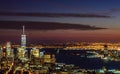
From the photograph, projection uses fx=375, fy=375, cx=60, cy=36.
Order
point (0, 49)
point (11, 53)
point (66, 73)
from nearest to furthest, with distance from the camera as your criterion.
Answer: point (66, 73), point (0, 49), point (11, 53)

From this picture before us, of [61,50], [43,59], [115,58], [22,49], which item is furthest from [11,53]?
[61,50]

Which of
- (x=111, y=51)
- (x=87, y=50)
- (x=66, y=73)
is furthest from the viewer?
(x=87, y=50)

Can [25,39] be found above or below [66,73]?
above

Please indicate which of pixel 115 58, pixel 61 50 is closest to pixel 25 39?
pixel 115 58

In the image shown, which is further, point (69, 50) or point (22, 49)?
point (69, 50)

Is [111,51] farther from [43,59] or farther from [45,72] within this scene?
[45,72]

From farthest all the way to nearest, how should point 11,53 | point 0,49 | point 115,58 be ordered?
point 115,58 < point 11,53 < point 0,49

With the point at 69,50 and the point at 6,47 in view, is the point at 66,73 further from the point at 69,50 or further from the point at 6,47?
the point at 69,50

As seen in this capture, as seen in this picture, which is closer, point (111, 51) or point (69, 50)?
point (111, 51)

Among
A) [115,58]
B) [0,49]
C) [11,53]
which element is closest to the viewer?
[0,49]
